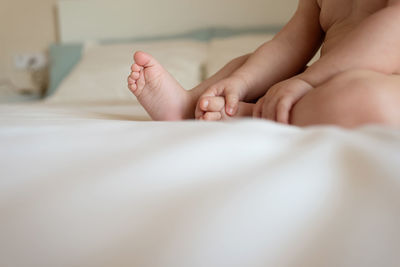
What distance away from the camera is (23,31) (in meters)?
3.00

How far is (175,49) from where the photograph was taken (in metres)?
2.17

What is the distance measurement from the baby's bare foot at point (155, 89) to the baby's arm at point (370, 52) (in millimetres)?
292

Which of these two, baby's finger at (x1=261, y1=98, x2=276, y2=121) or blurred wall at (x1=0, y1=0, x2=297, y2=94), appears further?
blurred wall at (x1=0, y1=0, x2=297, y2=94)

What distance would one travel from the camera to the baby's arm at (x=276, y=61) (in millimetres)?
755

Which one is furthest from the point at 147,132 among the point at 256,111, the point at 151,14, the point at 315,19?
the point at 151,14

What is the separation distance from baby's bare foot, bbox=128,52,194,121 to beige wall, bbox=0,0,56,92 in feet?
8.26

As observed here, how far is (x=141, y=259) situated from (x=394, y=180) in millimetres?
168

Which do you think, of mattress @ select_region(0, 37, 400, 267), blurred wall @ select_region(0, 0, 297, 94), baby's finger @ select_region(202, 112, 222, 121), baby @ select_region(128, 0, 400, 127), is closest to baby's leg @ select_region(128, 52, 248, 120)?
baby @ select_region(128, 0, 400, 127)

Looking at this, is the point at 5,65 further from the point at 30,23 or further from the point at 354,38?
the point at 354,38

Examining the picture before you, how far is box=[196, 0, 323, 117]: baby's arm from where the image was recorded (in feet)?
2.48

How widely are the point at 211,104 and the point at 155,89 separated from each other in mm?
146

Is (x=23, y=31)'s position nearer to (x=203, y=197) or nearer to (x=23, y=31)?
(x=23, y=31)

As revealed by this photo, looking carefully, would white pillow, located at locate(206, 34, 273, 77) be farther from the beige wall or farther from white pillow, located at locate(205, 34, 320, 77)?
the beige wall

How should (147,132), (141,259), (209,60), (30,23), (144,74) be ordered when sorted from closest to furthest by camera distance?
(141,259) → (147,132) → (144,74) → (209,60) → (30,23)
